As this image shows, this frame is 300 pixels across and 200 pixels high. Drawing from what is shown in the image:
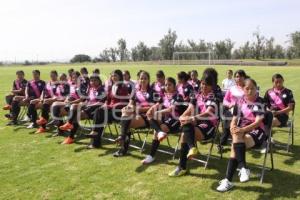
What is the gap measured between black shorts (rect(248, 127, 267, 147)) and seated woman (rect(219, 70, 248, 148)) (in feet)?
5.01

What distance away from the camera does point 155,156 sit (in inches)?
300

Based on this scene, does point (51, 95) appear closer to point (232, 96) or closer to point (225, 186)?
point (232, 96)

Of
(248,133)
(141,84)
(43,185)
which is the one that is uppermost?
(141,84)

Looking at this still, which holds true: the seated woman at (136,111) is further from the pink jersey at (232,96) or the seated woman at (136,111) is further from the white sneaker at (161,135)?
the pink jersey at (232,96)

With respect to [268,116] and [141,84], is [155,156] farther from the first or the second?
[268,116]

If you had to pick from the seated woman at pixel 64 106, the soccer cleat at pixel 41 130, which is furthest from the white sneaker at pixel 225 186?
the soccer cleat at pixel 41 130

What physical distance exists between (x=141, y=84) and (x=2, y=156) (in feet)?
10.8

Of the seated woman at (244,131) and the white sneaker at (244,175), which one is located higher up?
the seated woman at (244,131)

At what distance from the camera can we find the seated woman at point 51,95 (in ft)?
33.7

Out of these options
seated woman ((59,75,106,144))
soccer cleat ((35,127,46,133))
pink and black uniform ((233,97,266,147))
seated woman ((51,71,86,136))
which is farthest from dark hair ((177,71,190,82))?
soccer cleat ((35,127,46,133))

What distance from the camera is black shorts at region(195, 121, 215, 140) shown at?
258 inches

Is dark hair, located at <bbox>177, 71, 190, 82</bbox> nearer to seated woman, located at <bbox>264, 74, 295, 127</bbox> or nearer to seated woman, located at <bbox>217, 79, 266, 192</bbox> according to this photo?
seated woman, located at <bbox>217, 79, 266, 192</bbox>

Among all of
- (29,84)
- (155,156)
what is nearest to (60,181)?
(155,156)

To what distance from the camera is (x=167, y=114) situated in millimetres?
7359
